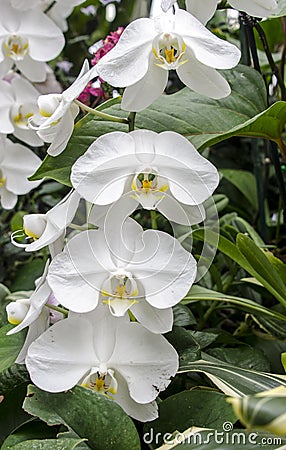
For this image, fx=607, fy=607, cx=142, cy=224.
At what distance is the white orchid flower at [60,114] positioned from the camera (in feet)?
1.40

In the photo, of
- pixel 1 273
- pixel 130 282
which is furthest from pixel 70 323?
pixel 1 273

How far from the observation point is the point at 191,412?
43 cm

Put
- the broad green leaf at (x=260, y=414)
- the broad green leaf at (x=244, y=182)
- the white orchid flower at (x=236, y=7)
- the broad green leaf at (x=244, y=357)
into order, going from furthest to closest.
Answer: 1. the broad green leaf at (x=244, y=182)
2. the broad green leaf at (x=244, y=357)
3. the white orchid flower at (x=236, y=7)
4. the broad green leaf at (x=260, y=414)

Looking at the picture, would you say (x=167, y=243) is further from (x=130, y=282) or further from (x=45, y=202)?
(x=45, y=202)

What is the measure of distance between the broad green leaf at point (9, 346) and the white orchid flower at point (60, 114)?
154 mm

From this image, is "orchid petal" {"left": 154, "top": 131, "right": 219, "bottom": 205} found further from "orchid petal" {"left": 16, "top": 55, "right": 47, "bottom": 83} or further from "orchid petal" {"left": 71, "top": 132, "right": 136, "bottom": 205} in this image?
"orchid petal" {"left": 16, "top": 55, "right": 47, "bottom": 83}

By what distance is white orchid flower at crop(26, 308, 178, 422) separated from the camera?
413 millimetres

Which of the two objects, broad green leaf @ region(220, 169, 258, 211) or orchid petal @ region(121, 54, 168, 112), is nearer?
orchid petal @ region(121, 54, 168, 112)

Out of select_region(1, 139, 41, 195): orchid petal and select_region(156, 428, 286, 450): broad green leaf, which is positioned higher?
select_region(156, 428, 286, 450): broad green leaf

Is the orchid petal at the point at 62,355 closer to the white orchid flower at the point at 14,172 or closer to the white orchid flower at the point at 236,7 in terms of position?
the white orchid flower at the point at 236,7

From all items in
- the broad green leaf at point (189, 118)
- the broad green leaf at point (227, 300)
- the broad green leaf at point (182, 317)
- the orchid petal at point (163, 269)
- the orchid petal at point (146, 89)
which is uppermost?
the orchid petal at point (146, 89)

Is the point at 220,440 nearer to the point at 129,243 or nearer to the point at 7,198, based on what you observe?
the point at 129,243

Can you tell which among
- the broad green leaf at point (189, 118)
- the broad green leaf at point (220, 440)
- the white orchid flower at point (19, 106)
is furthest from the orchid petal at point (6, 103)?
the broad green leaf at point (220, 440)

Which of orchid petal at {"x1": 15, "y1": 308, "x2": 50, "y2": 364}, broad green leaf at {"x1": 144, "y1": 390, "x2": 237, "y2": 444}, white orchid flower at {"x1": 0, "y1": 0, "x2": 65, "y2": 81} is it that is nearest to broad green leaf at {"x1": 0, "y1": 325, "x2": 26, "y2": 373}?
orchid petal at {"x1": 15, "y1": 308, "x2": 50, "y2": 364}
